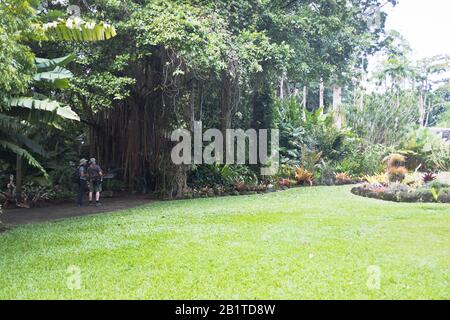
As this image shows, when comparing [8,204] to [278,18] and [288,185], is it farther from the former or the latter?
[278,18]

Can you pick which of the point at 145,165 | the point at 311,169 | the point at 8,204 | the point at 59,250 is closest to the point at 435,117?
the point at 311,169

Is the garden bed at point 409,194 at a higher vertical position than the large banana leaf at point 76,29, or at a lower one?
lower

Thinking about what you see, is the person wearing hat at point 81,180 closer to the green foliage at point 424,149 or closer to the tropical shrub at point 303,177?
the tropical shrub at point 303,177

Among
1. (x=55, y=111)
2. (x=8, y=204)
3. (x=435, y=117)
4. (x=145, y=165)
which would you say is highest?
(x=435, y=117)

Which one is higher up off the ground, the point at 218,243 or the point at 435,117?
the point at 435,117

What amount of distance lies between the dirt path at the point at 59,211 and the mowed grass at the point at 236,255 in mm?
1021

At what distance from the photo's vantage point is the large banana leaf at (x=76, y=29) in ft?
28.2

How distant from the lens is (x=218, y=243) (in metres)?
6.86

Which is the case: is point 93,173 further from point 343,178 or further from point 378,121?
point 378,121

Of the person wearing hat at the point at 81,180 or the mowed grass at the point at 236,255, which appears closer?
the mowed grass at the point at 236,255

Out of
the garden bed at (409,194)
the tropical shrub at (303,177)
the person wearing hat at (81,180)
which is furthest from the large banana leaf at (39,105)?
the tropical shrub at (303,177)

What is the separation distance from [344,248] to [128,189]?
969 centimetres

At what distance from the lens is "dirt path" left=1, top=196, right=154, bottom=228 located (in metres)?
10.2
